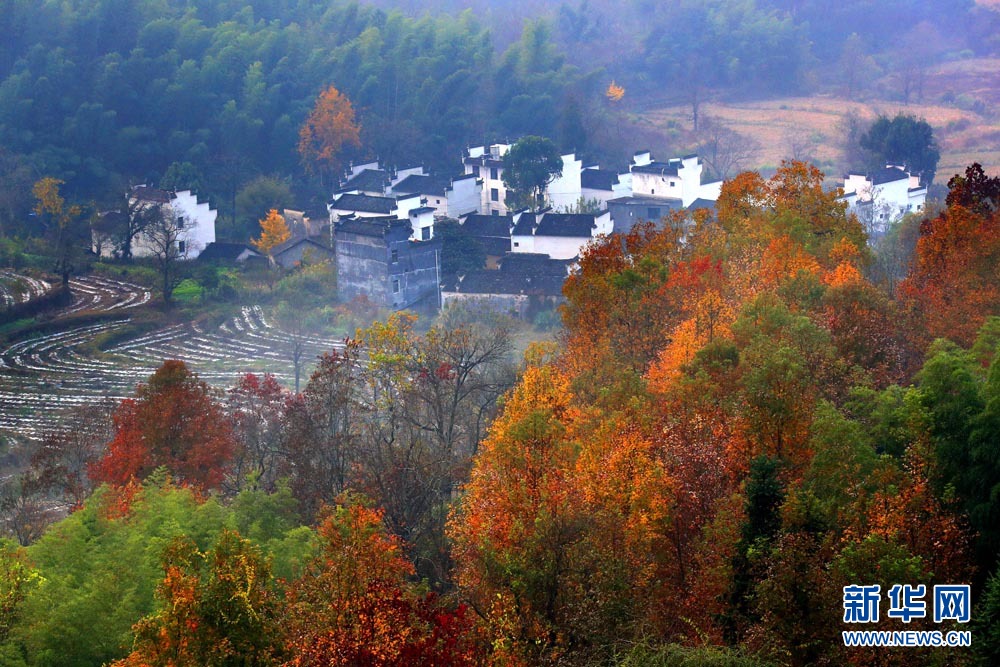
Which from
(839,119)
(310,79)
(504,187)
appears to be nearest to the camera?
(504,187)

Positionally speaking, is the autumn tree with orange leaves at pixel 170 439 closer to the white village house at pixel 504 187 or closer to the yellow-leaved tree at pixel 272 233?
the yellow-leaved tree at pixel 272 233

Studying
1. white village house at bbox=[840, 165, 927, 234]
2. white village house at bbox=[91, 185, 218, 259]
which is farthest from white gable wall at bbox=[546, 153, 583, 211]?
white village house at bbox=[91, 185, 218, 259]

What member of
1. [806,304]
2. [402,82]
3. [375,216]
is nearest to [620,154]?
[402,82]

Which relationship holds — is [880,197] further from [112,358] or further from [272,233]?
[112,358]

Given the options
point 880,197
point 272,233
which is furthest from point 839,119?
point 272,233

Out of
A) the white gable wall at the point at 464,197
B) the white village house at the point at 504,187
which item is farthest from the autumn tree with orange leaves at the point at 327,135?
the white gable wall at the point at 464,197

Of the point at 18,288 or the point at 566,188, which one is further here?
the point at 566,188

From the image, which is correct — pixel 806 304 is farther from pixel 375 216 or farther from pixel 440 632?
pixel 375 216

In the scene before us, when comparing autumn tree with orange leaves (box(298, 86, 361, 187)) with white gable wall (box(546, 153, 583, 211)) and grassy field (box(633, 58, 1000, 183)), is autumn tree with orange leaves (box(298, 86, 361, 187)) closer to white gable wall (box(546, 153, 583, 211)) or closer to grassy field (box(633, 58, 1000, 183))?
white gable wall (box(546, 153, 583, 211))
